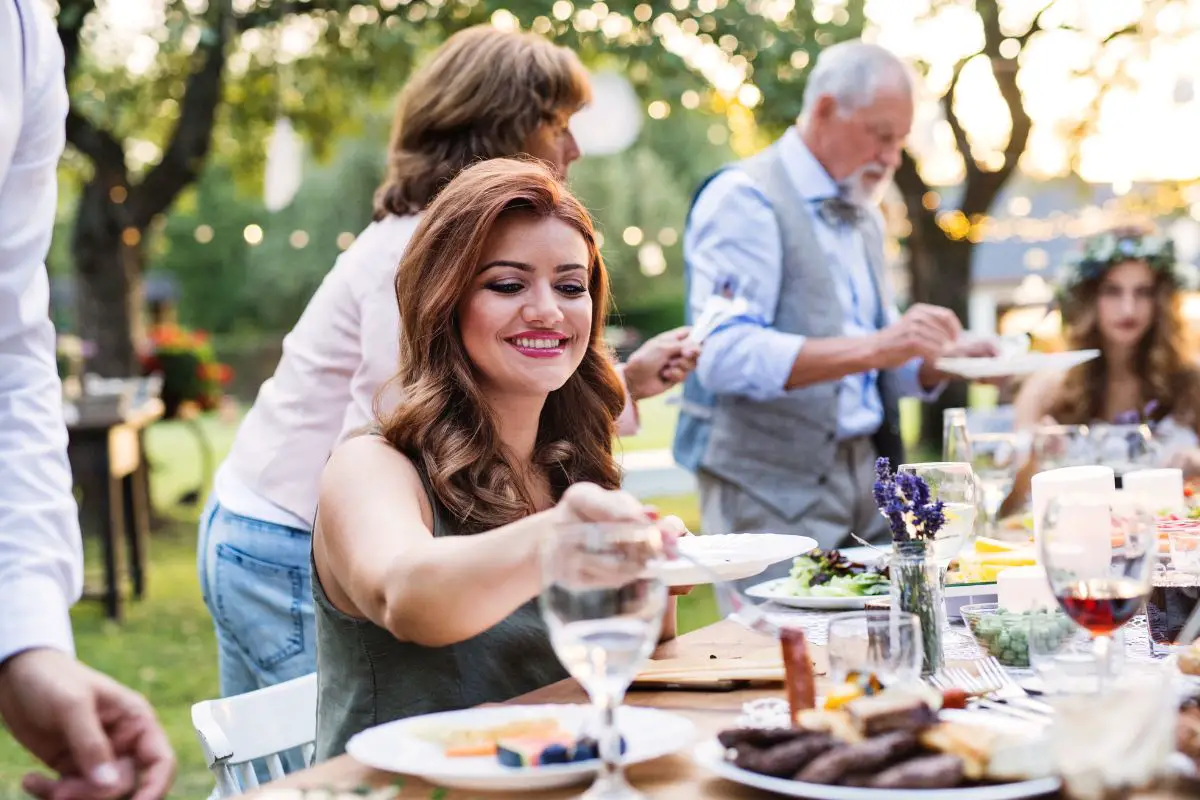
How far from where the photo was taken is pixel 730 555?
192cm

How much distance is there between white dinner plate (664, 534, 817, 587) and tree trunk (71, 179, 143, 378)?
8.54 meters

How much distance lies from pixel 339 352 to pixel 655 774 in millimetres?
1665

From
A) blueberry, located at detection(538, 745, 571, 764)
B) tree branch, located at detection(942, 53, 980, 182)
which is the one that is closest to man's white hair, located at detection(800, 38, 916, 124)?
blueberry, located at detection(538, 745, 571, 764)

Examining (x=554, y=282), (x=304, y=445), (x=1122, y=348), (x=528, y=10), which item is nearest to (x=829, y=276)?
(x=1122, y=348)

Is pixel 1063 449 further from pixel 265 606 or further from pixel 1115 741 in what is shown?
pixel 1115 741

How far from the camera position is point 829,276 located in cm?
394

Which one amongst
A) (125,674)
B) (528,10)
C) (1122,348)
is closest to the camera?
(1122,348)

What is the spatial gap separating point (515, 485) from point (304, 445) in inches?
34.1

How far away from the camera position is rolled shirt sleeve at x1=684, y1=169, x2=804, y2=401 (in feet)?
12.3

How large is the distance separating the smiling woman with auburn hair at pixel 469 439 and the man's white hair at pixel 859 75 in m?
1.77

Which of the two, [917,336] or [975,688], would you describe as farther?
[917,336]

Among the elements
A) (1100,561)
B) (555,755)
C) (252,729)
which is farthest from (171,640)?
(1100,561)

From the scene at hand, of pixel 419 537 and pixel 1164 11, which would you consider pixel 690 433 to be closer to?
pixel 419 537

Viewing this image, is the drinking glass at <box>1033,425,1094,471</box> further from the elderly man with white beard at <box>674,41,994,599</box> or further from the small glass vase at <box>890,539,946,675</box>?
the small glass vase at <box>890,539,946,675</box>
